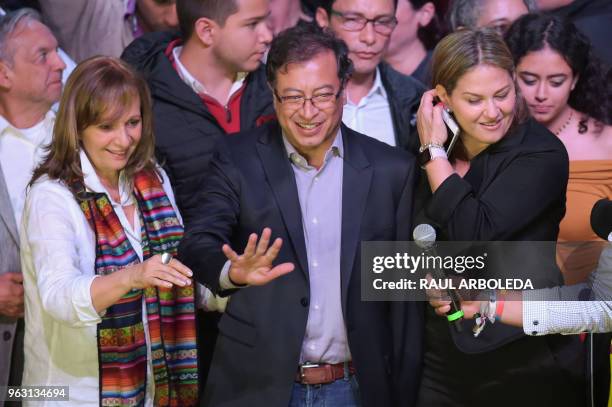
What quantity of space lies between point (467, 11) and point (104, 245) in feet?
6.32

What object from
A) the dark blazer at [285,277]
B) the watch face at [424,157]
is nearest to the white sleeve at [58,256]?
the dark blazer at [285,277]

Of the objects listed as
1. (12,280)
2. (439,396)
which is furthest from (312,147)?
(12,280)

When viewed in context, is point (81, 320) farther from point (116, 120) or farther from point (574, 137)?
point (574, 137)

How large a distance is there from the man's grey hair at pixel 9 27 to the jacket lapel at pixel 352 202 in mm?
1464

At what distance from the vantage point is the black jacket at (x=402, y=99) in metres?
3.96

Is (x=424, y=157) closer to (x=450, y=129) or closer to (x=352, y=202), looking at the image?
(x=450, y=129)

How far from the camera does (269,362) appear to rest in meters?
2.92

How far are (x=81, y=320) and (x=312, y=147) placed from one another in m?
0.84

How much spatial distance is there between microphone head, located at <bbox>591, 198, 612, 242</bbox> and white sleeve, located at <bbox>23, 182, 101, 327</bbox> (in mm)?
1412

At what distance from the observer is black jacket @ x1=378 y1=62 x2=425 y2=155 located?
13.0ft

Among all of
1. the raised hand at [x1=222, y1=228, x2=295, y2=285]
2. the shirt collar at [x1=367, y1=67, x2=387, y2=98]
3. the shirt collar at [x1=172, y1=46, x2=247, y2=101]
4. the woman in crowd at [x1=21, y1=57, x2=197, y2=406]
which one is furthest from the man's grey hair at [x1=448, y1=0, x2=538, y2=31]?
the raised hand at [x1=222, y1=228, x2=295, y2=285]

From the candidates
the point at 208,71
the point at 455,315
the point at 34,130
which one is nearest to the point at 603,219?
the point at 455,315

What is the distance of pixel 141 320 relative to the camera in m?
3.18

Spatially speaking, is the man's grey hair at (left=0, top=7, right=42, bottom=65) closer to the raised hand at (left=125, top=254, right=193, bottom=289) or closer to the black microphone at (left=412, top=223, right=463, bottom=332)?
the raised hand at (left=125, top=254, right=193, bottom=289)
